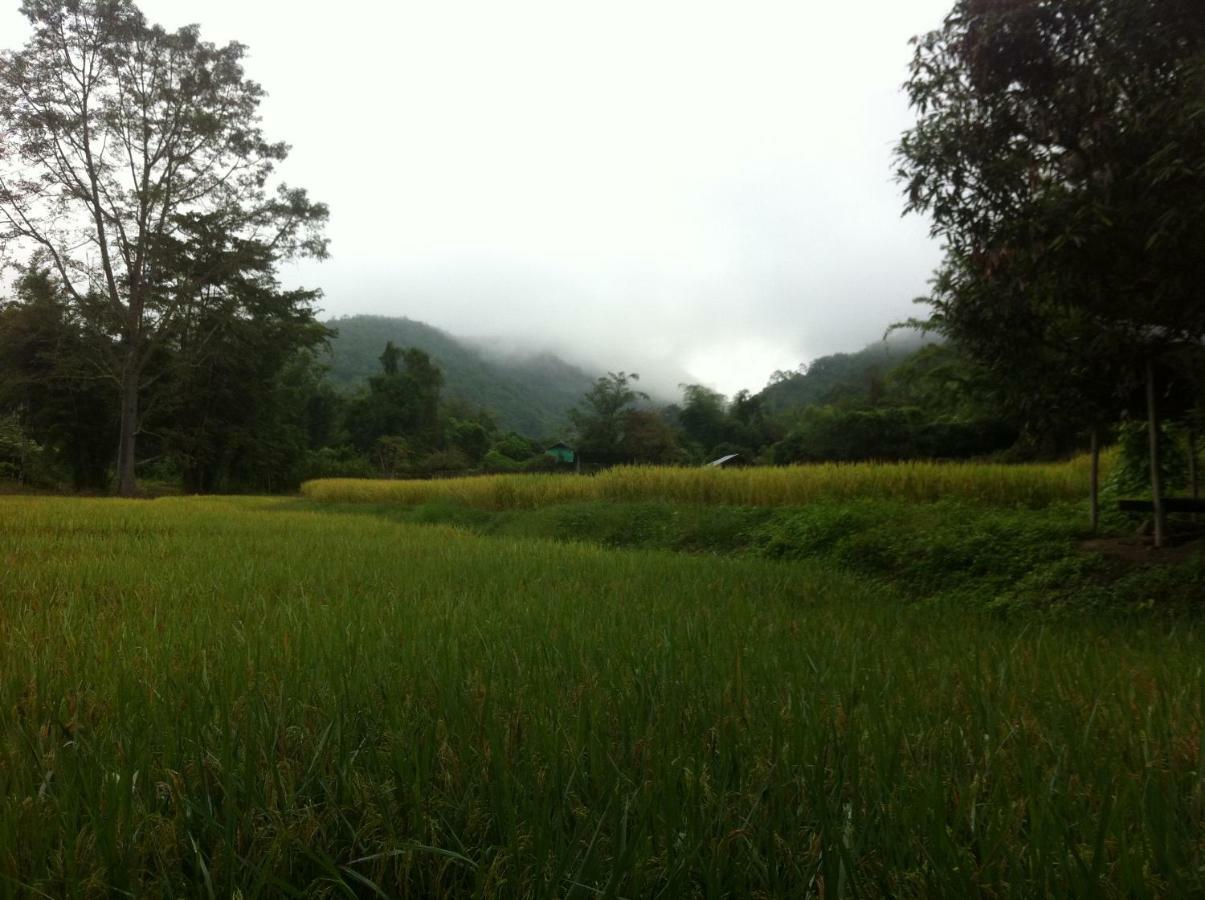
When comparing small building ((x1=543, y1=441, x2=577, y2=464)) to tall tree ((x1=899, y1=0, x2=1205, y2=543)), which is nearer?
tall tree ((x1=899, y1=0, x2=1205, y2=543))

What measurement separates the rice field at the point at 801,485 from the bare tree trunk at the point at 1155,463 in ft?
13.5

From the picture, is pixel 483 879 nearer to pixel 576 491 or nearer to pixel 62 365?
pixel 576 491

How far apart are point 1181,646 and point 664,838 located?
115 inches

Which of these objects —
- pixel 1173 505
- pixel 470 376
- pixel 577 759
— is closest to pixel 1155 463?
pixel 1173 505

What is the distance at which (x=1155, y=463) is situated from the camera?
4.73 meters

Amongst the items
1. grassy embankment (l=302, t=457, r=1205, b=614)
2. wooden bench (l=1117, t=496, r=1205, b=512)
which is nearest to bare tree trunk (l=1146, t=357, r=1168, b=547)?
wooden bench (l=1117, t=496, r=1205, b=512)

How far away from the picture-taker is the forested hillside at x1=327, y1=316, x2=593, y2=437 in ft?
264

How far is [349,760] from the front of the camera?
1150mm

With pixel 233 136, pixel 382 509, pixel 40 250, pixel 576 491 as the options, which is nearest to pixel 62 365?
pixel 40 250

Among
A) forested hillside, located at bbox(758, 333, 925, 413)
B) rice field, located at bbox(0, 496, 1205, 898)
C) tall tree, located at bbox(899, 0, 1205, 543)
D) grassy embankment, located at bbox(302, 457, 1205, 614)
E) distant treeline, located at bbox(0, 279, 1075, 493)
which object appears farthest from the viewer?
forested hillside, located at bbox(758, 333, 925, 413)

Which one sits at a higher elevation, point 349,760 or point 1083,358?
point 1083,358

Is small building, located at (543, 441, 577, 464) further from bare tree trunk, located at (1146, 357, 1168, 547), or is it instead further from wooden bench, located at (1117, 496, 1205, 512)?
bare tree trunk, located at (1146, 357, 1168, 547)

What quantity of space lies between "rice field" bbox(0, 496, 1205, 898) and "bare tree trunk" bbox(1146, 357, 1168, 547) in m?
2.82

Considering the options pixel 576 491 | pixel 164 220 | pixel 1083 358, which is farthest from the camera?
pixel 164 220
